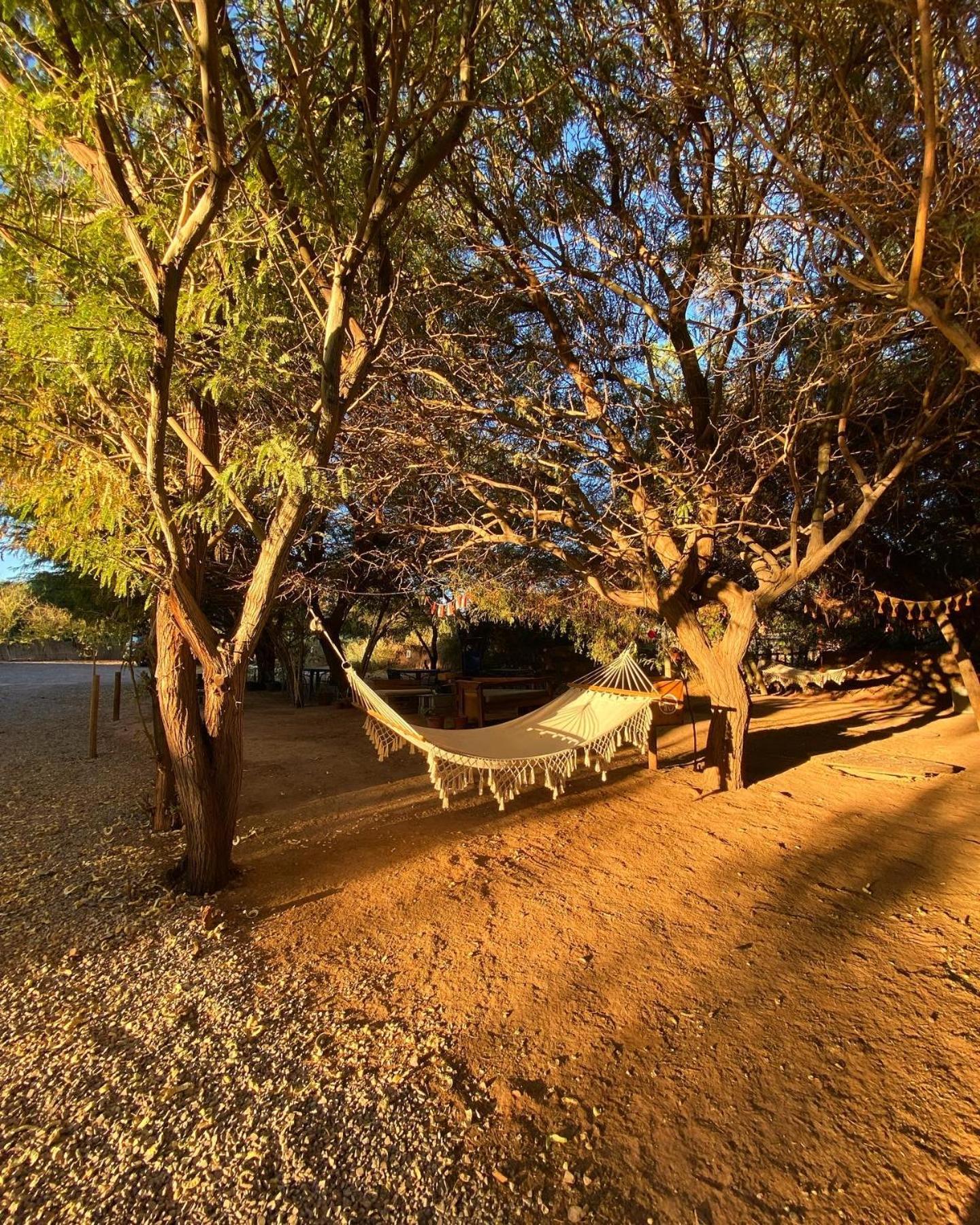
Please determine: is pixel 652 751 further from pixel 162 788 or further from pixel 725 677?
pixel 162 788

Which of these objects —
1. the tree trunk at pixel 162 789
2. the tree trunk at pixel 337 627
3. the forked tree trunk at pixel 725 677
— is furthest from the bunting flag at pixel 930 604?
the tree trunk at pixel 337 627

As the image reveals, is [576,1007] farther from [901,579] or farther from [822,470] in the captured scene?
[901,579]

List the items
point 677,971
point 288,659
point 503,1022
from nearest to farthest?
point 503,1022 → point 677,971 → point 288,659

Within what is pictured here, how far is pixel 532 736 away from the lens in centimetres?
388

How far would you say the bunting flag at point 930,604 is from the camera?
5059 millimetres

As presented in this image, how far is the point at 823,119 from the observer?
9.64 ft

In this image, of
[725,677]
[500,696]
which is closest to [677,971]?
[725,677]

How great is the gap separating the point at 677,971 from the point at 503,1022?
0.64 m

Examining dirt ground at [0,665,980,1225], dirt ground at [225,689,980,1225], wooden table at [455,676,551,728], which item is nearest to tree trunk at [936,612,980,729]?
dirt ground at [225,689,980,1225]

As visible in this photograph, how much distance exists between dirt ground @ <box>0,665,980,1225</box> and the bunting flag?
2.18 m

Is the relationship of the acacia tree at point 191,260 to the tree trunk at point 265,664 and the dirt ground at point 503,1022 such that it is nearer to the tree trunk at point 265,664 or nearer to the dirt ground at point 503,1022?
the dirt ground at point 503,1022

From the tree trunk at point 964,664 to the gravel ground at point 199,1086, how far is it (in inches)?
225

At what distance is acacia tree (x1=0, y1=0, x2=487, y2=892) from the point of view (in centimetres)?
183

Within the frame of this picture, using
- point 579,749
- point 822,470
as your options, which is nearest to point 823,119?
point 822,470
